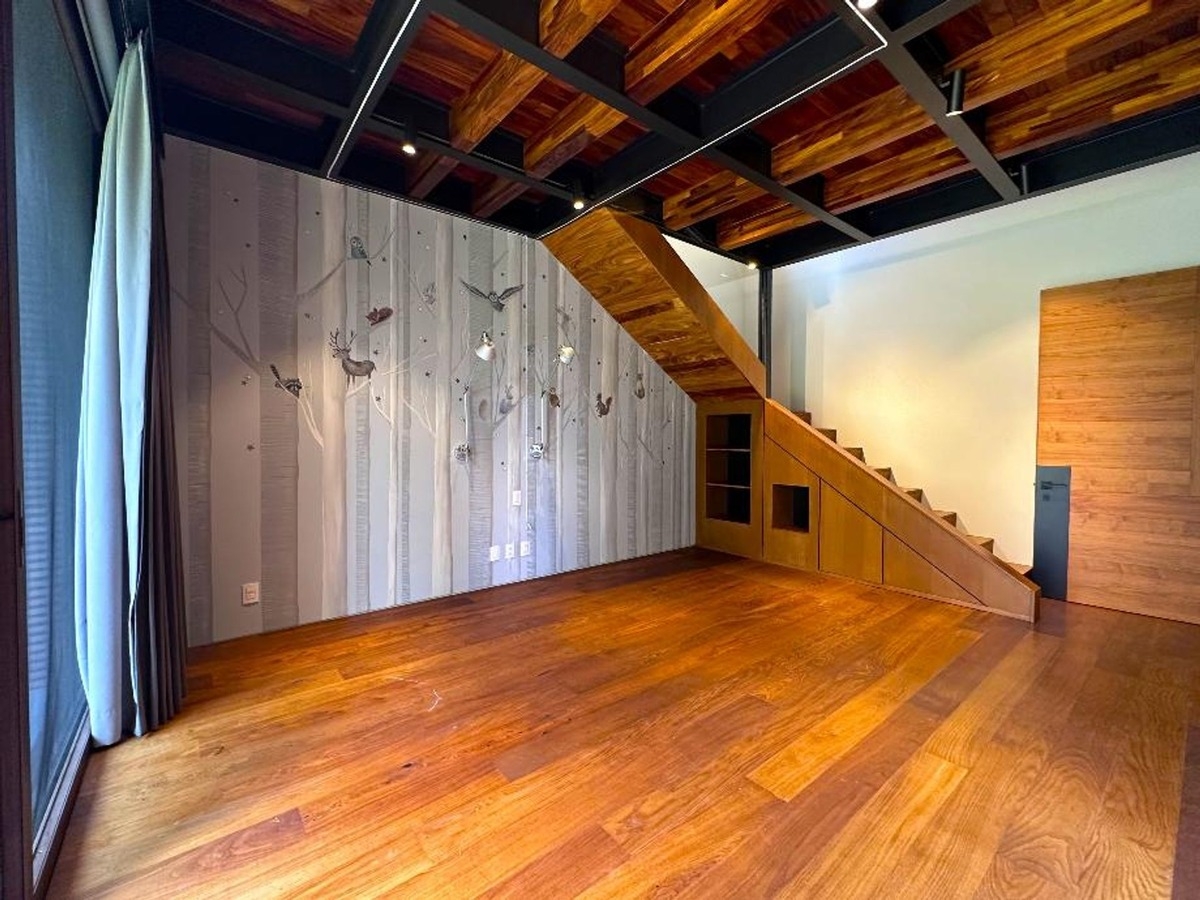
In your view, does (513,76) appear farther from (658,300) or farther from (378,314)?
(658,300)

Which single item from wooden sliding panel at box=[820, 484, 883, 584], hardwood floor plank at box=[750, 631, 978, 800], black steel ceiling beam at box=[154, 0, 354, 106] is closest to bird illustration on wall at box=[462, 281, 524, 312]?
black steel ceiling beam at box=[154, 0, 354, 106]

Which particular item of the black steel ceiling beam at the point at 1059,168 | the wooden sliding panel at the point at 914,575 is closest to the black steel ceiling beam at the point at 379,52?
the black steel ceiling beam at the point at 1059,168

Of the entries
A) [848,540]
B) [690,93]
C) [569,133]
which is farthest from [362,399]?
[848,540]

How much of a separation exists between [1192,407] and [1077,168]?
1.69 metres

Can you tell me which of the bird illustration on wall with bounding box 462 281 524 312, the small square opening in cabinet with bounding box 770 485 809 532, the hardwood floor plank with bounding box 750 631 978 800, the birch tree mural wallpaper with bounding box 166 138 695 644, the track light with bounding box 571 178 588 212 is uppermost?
the track light with bounding box 571 178 588 212

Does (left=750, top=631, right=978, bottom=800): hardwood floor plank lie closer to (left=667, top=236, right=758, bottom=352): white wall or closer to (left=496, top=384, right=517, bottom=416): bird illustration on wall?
(left=496, top=384, right=517, bottom=416): bird illustration on wall

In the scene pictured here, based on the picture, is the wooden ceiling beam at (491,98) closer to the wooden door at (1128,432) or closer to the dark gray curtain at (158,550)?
the dark gray curtain at (158,550)

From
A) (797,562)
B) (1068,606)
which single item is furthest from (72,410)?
(1068,606)

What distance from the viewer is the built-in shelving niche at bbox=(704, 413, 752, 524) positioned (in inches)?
198

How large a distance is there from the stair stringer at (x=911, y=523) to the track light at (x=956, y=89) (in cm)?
244

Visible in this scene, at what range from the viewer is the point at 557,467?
12.9ft

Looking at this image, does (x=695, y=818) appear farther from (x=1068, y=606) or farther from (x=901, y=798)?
(x=1068, y=606)

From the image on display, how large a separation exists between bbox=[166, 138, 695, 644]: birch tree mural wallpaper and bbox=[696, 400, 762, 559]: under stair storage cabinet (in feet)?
4.43

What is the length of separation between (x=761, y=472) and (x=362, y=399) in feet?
11.1
